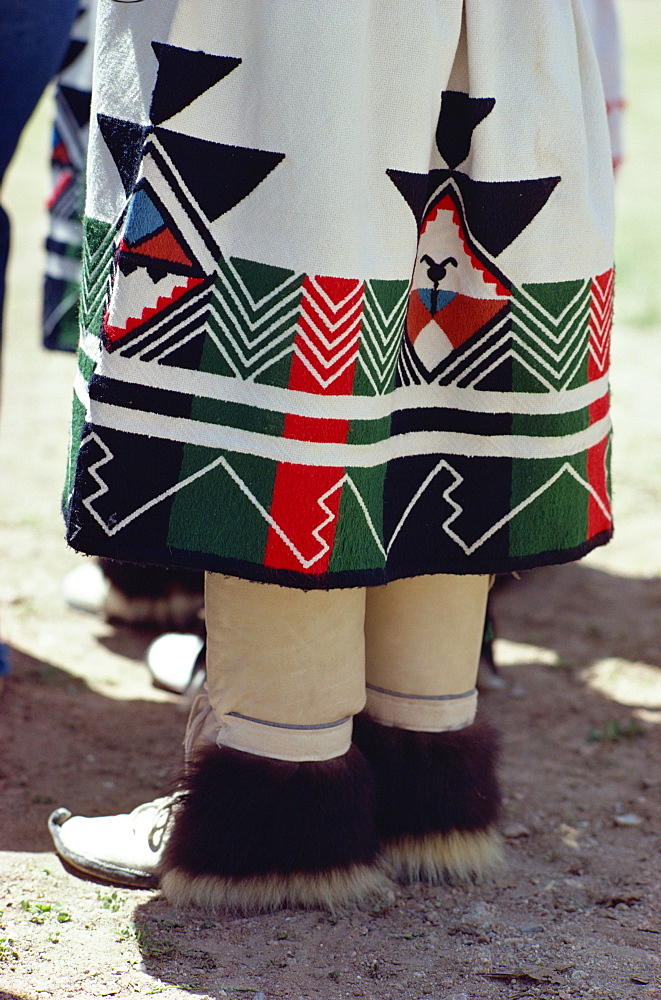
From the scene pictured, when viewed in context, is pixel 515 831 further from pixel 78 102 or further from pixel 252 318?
pixel 78 102

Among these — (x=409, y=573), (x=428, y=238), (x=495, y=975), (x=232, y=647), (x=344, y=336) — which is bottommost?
(x=495, y=975)

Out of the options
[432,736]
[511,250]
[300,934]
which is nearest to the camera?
[511,250]

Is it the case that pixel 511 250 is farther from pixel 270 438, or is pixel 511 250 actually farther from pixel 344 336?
pixel 270 438

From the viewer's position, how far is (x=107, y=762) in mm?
1883

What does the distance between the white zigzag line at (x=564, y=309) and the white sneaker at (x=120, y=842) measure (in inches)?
31.5

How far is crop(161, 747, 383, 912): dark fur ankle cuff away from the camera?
1.37 m

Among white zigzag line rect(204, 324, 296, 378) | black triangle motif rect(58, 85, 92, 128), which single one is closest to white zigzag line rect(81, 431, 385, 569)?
white zigzag line rect(204, 324, 296, 378)

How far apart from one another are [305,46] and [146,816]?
1.06m

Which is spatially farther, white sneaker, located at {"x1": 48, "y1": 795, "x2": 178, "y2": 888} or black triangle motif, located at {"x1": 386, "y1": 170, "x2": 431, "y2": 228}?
white sneaker, located at {"x1": 48, "y1": 795, "x2": 178, "y2": 888}

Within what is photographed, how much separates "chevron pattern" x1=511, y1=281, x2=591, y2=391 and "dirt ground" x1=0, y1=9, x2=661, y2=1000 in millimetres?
740

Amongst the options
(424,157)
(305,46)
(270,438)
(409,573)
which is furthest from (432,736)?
(305,46)

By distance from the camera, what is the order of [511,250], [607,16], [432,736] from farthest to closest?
1. [607,16]
2. [432,736]
3. [511,250]

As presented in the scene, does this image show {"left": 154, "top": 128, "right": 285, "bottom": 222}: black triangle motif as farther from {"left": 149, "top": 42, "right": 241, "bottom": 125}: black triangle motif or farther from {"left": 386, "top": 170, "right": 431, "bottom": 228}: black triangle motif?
{"left": 386, "top": 170, "right": 431, "bottom": 228}: black triangle motif

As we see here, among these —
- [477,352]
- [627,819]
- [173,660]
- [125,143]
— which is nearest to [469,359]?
[477,352]
